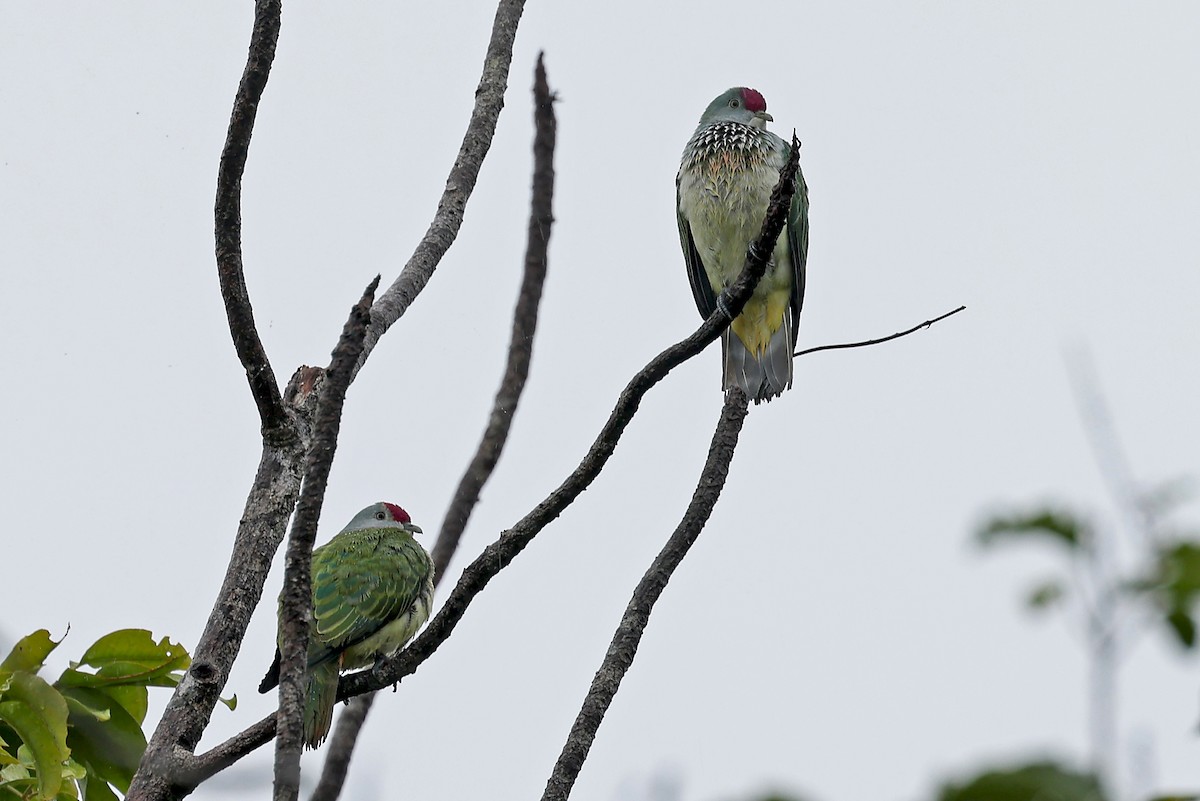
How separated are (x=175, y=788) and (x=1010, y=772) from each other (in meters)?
2.47

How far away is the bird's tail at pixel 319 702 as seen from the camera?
4172mm

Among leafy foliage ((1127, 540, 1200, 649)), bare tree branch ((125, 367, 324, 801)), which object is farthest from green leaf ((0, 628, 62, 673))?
leafy foliage ((1127, 540, 1200, 649))

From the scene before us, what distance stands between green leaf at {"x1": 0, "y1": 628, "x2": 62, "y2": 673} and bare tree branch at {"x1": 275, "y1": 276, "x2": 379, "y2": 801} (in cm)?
78

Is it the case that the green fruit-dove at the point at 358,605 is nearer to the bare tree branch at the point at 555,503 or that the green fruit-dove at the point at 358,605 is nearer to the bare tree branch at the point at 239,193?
the bare tree branch at the point at 555,503

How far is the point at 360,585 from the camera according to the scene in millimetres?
4898

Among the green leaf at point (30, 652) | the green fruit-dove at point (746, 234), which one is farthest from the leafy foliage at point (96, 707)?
the green fruit-dove at point (746, 234)

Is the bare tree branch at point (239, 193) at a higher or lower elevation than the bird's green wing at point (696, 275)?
lower

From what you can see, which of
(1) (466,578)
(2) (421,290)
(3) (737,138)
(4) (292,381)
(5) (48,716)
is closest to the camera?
(5) (48,716)

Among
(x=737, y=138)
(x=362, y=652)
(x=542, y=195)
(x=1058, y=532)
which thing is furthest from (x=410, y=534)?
(x=1058, y=532)

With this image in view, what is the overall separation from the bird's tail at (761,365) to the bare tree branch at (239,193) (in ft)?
10.9

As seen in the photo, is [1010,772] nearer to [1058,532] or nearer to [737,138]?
[1058,532]

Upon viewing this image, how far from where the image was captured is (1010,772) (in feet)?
2.74

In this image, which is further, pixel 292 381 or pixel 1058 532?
pixel 292 381

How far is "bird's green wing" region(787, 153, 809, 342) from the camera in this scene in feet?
21.5
